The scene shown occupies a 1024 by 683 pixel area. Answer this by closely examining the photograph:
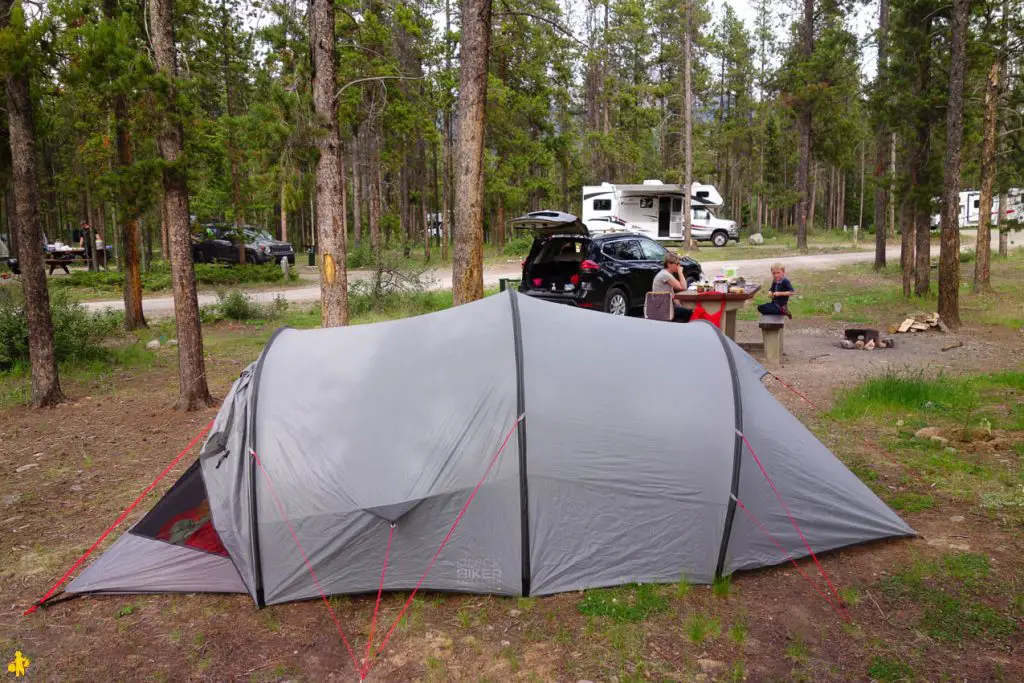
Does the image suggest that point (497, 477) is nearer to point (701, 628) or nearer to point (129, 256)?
point (701, 628)

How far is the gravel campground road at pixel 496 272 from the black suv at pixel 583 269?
9.20ft

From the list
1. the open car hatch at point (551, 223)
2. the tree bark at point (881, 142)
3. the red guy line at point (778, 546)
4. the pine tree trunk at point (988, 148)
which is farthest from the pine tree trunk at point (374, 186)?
the red guy line at point (778, 546)

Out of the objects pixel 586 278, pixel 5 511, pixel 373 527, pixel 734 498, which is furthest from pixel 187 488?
pixel 586 278

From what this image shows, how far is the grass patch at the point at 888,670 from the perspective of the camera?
3.72 metres

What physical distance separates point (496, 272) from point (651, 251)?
11.0 meters

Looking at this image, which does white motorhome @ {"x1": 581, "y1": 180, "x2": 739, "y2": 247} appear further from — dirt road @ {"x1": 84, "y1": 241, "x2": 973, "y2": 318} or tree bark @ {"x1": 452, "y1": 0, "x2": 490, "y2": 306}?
tree bark @ {"x1": 452, "y1": 0, "x2": 490, "y2": 306}

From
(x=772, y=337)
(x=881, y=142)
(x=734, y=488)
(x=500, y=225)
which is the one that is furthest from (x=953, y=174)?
(x=500, y=225)

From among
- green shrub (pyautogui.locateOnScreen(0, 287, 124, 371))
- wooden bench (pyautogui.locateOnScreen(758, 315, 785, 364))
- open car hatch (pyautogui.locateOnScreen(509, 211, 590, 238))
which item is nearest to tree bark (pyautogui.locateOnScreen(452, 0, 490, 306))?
open car hatch (pyautogui.locateOnScreen(509, 211, 590, 238))

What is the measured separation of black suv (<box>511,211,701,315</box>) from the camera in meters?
12.2

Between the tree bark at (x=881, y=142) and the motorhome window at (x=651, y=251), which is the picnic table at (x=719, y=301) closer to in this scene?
the motorhome window at (x=651, y=251)

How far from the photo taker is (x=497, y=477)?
4.60m

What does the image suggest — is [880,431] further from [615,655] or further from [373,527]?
[373,527]

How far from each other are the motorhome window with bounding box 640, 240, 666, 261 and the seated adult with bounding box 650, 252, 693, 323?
8.00ft

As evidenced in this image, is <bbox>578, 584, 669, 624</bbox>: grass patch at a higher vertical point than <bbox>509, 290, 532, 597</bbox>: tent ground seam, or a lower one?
lower
